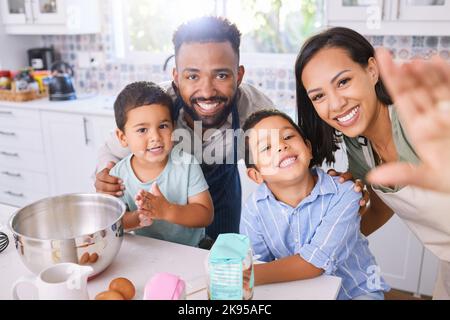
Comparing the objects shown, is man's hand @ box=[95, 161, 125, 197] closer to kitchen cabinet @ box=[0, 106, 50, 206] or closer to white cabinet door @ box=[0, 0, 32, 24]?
kitchen cabinet @ box=[0, 106, 50, 206]

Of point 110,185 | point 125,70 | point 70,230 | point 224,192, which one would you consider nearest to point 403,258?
point 224,192

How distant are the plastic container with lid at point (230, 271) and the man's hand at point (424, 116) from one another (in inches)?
10.3

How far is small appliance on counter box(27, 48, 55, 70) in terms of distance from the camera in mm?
3436

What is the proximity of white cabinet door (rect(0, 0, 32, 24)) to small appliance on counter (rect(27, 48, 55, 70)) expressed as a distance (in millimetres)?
290

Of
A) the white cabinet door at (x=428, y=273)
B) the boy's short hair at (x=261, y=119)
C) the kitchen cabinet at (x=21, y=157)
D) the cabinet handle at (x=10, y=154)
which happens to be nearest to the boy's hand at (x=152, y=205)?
the boy's short hair at (x=261, y=119)

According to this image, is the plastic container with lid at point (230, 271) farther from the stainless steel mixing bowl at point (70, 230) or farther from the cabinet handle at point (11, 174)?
the cabinet handle at point (11, 174)

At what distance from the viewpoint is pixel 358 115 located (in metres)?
1.18

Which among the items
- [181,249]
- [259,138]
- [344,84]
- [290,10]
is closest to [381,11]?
[290,10]

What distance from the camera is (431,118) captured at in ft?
2.26

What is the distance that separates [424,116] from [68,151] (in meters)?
2.65

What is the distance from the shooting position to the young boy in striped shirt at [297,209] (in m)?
1.12
